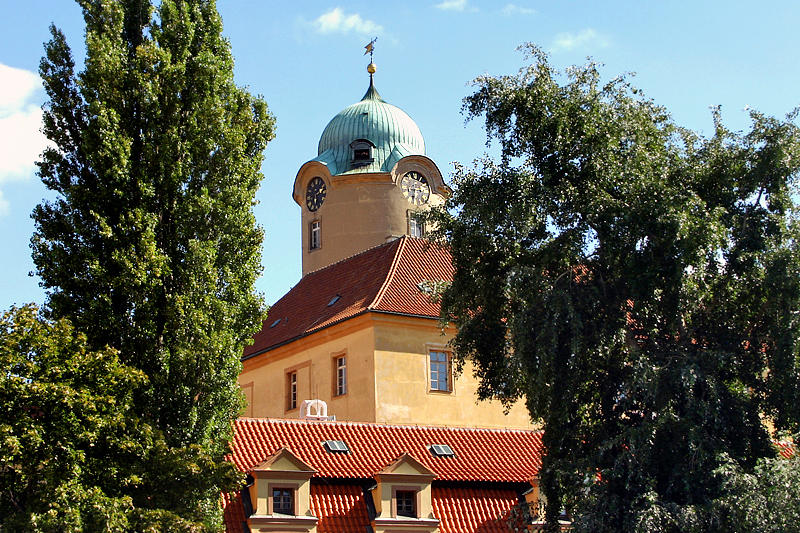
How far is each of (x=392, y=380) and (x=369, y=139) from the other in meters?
18.4

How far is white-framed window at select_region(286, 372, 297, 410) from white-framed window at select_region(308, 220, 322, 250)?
37.1ft

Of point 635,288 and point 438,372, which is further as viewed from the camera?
point 438,372

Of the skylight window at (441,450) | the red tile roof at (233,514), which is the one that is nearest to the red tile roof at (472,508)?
the skylight window at (441,450)

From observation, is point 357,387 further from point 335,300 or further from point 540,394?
point 540,394

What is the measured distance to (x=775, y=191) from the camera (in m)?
20.3

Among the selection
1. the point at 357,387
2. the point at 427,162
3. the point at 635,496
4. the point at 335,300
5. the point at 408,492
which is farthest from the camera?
the point at 427,162

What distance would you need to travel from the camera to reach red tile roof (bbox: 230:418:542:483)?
2448 cm

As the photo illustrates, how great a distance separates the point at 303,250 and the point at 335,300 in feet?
37.7

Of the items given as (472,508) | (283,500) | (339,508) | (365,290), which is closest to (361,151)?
(365,290)

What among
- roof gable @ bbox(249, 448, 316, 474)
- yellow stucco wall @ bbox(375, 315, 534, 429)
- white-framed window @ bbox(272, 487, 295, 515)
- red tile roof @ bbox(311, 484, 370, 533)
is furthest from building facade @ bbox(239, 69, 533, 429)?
white-framed window @ bbox(272, 487, 295, 515)

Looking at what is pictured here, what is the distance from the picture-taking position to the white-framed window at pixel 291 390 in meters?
36.2

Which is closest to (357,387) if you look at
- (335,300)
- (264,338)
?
(335,300)

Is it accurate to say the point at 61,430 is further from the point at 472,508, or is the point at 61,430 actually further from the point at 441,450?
the point at 441,450

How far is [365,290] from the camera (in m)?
35.3
